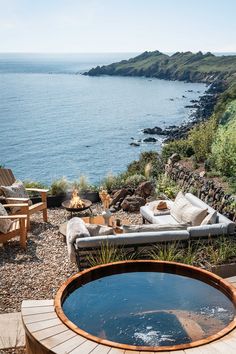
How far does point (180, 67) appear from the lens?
4606 inches

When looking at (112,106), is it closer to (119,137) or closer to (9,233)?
(119,137)

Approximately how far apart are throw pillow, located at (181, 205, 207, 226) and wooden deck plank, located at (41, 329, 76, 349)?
4.29 meters

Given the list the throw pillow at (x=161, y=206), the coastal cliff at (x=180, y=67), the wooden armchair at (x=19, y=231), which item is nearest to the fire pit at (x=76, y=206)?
the throw pillow at (x=161, y=206)

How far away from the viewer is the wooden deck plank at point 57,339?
4152 millimetres

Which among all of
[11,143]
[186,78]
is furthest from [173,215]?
[186,78]

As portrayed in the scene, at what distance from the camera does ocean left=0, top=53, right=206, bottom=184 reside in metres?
34.9

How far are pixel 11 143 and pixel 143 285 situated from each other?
4037 cm

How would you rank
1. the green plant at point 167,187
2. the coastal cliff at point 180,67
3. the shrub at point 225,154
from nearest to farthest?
the green plant at point 167,187, the shrub at point 225,154, the coastal cliff at point 180,67

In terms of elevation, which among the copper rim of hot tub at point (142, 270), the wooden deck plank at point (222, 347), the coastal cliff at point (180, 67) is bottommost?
the coastal cliff at point (180, 67)

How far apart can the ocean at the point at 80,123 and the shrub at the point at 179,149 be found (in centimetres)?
1152

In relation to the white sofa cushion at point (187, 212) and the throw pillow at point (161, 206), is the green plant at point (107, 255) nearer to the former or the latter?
the white sofa cushion at point (187, 212)

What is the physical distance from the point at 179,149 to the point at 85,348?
12.4 metres

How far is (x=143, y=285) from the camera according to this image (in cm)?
568

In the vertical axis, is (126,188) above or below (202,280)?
below
